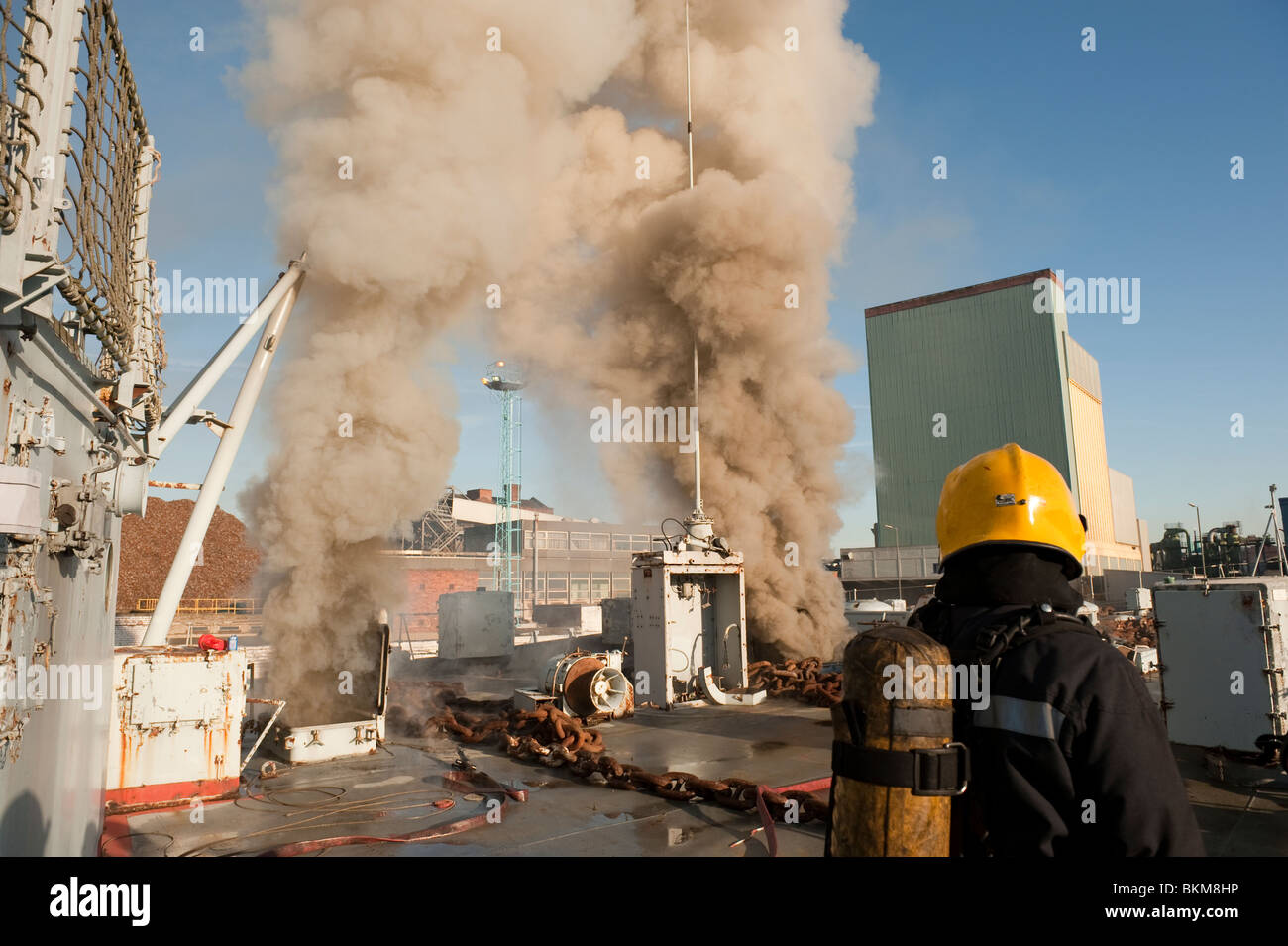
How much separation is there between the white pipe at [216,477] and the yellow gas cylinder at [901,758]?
879 cm

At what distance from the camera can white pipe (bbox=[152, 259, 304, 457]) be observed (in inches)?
328

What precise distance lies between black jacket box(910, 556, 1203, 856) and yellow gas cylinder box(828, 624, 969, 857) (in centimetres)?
9

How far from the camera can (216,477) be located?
9.84m

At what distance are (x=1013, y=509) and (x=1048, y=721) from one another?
546 millimetres

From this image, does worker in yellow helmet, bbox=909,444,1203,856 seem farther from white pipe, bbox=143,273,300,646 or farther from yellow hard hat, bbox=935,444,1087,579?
white pipe, bbox=143,273,300,646

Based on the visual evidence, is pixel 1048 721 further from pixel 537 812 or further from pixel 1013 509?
pixel 537 812

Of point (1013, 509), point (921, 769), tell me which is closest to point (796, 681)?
point (1013, 509)

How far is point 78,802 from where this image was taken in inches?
162

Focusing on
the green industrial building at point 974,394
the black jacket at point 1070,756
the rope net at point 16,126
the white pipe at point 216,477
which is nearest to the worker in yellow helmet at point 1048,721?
the black jacket at point 1070,756

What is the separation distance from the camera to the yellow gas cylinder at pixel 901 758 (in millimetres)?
1543

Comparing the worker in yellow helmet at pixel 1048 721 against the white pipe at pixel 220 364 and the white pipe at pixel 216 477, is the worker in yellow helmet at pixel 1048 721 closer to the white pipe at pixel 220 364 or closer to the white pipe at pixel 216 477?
the white pipe at pixel 220 364

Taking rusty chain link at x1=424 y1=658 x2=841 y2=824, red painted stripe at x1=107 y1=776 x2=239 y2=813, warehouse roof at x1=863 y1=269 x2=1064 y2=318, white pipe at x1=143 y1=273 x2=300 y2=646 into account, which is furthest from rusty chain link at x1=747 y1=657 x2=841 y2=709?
warehouse roof at x1=863 y1=269 x2=1064 y2=318
